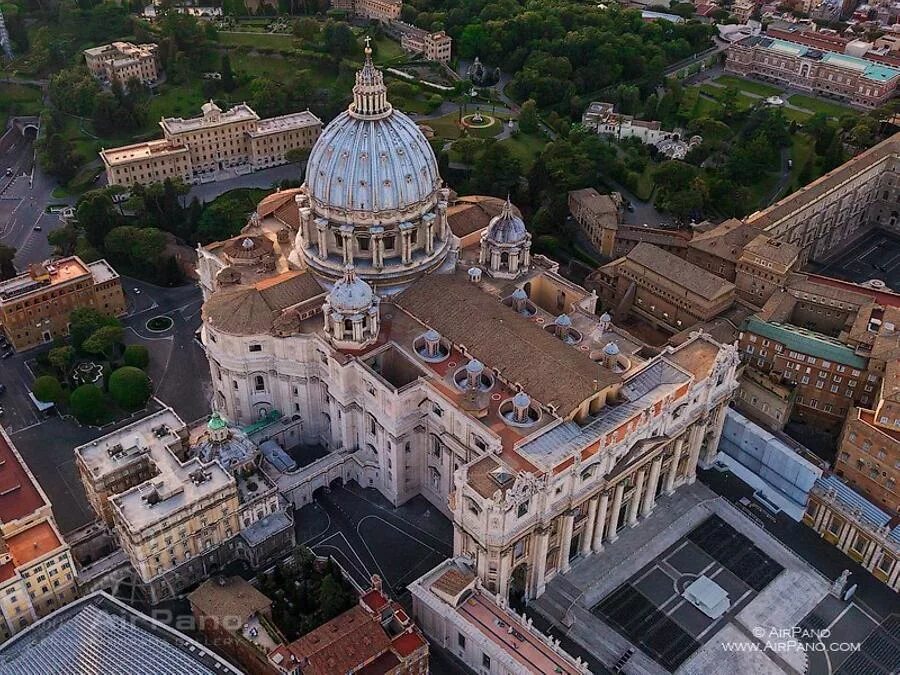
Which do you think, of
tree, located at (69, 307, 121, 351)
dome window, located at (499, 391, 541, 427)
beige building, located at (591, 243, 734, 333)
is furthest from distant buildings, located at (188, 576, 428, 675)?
beige building, located at (591, 243, 734, 333)

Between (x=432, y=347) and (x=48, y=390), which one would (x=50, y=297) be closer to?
(x=48, y=390)

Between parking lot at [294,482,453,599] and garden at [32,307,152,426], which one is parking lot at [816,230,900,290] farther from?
garden at [32,307,152,426]

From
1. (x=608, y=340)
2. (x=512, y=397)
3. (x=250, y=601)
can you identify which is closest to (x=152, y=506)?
(x=250, y=601)

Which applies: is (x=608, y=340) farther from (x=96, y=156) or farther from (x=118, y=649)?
(x=96, y=156)

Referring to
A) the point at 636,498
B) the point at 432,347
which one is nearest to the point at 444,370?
the point at 432,347

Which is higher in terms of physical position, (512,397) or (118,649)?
(512,397)

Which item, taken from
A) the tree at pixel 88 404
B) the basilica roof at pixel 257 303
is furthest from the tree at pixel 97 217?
the basilica roof at pixel 257 303
